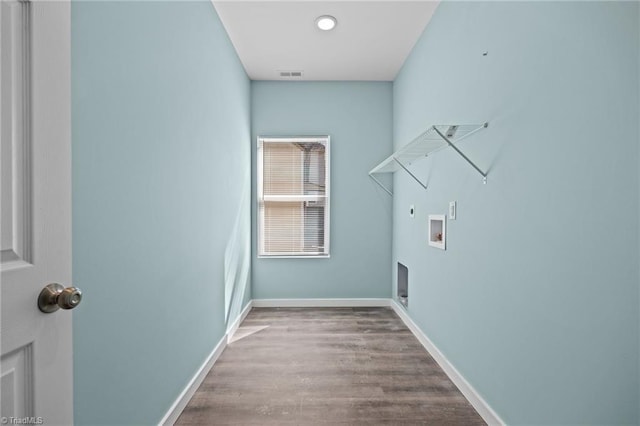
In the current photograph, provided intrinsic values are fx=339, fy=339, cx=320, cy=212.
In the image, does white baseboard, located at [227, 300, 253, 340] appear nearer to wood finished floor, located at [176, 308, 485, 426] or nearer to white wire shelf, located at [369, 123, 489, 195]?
wood finished floor, located at [176, 308, 485, 426]

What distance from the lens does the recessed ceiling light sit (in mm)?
2627

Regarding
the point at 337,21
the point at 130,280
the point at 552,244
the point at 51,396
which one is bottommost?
the point at 51,396

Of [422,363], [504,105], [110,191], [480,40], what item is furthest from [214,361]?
[480,40]

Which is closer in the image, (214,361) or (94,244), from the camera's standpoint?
(94,244)

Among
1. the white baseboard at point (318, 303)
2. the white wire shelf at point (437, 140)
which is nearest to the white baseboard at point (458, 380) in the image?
the white baseboard at point (318, 303)

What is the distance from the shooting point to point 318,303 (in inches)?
151

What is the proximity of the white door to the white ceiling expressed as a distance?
206cm

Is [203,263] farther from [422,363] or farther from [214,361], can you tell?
[422,363]

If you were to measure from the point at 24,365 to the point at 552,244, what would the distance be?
5.22ft

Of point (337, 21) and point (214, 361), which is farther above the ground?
point (337, 21)

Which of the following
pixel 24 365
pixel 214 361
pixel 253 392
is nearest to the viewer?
pixel 24 365

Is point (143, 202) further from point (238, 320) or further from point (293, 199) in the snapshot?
point (293, 199)

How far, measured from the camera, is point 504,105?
5.18 ft

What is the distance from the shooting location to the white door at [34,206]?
0.64m
